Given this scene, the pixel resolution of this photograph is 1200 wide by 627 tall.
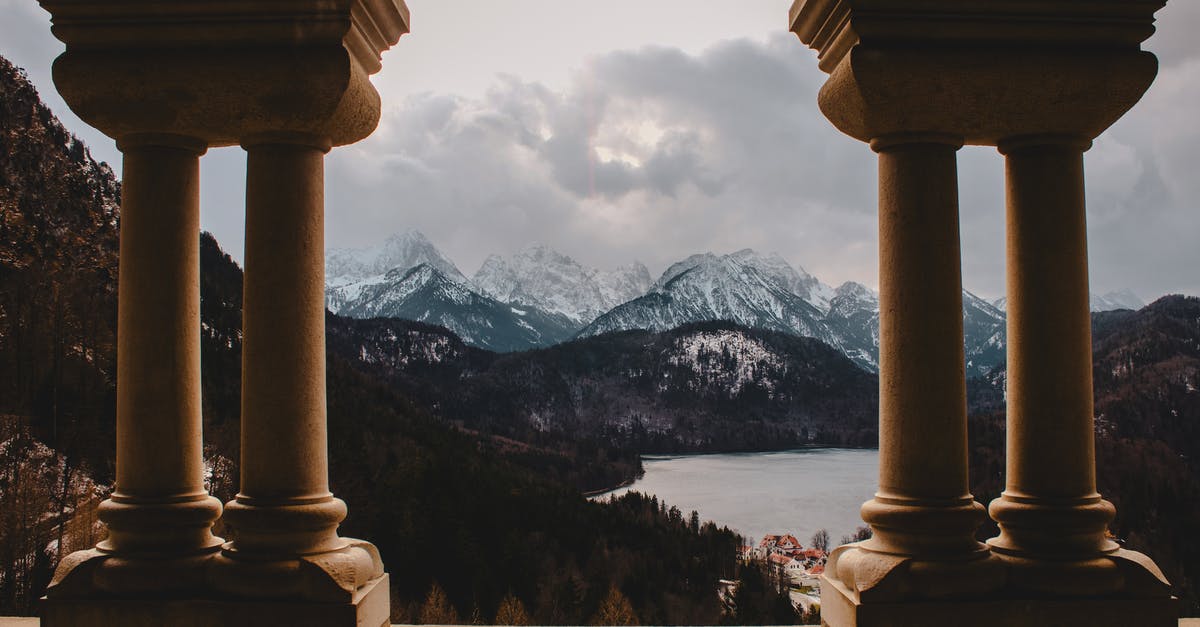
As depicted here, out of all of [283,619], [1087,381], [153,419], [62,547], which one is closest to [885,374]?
[1087,381]

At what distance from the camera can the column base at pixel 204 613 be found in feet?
54.1

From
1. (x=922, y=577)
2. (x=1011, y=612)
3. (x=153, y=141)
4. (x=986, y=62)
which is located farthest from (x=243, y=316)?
(x=1011, y=612)

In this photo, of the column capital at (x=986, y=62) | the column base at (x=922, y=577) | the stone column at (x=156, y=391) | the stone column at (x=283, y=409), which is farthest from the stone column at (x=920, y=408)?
the stone column at (x=156, y=391)

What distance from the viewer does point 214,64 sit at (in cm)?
1709

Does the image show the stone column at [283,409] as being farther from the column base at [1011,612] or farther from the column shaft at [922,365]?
the column shaft at [922,365]

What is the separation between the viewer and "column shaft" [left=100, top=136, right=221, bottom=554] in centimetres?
1769

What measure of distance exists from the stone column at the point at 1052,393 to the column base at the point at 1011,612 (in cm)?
34

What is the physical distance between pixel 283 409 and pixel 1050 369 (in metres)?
14.7

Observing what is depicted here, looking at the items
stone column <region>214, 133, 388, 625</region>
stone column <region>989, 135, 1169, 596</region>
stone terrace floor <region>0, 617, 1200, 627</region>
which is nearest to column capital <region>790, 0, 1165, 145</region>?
stone column <region>989, 135, 1169, 596</region>

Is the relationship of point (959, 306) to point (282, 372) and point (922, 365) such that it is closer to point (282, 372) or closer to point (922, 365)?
point (922, 365)

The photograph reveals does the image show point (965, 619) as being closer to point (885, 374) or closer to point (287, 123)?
point (885, 374)

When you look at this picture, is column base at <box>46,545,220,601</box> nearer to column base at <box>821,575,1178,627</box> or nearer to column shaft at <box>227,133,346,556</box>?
column shaft at <box>227,133,346,556</box>

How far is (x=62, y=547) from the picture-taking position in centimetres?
14388

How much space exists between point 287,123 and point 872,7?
1113 centimetres
